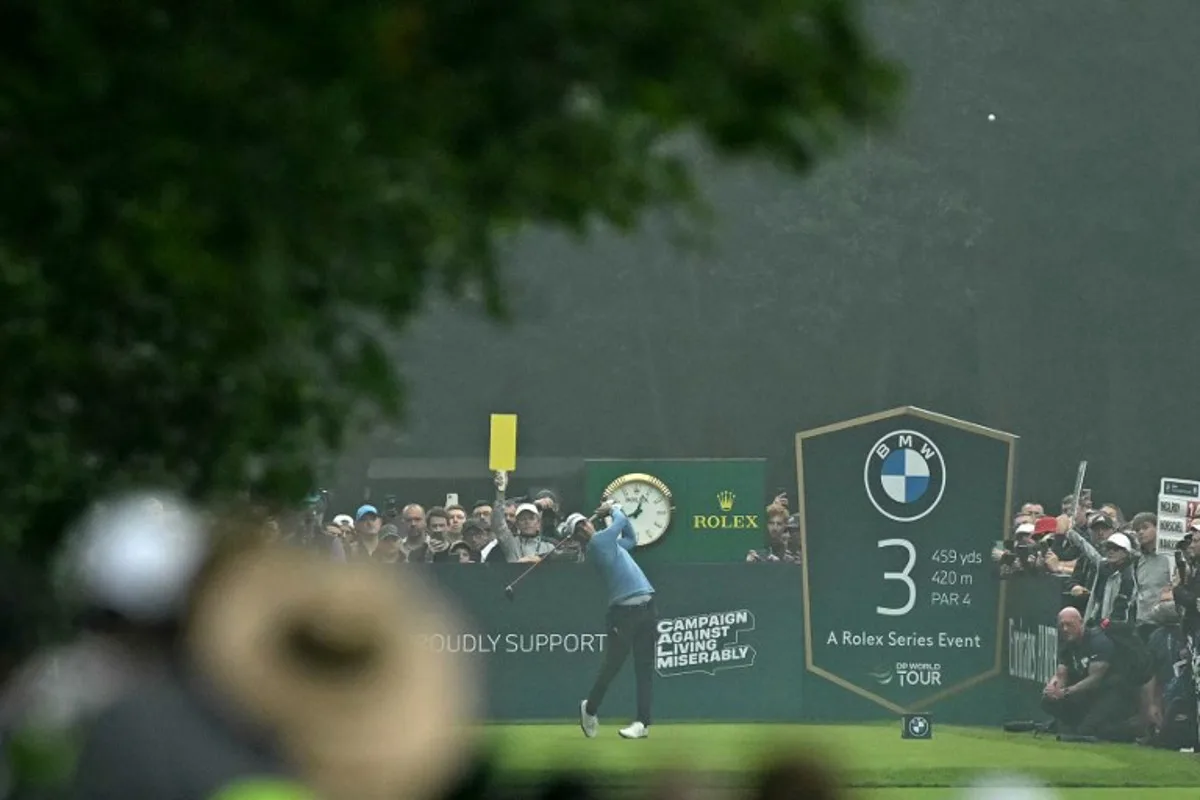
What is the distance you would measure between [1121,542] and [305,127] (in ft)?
51.8

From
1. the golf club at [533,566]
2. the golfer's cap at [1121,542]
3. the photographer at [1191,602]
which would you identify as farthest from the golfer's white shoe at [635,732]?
the photographer at [1191,602]

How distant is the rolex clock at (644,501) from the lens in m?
22.0

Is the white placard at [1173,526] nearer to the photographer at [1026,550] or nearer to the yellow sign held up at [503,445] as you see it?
the photographer at [1026,550]

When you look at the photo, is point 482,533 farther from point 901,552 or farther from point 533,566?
point 901,552

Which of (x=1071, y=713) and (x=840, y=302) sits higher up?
(x=840, y=302)

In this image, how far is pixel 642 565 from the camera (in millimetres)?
21578

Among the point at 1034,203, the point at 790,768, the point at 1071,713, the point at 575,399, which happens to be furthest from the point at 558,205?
the point at 1034,203

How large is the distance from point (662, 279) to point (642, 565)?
20.0 feet

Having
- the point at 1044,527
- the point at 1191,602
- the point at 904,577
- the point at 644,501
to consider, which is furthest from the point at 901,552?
the point at 1191,602

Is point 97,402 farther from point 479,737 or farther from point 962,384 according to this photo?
point 962,384

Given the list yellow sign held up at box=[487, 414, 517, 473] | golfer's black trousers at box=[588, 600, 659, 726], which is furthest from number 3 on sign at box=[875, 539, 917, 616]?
yellow sign held up at box=[487, 414, 517, 473]

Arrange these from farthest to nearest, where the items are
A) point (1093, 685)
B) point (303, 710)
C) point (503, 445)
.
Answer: point (503, 445)
point (1093, 685)
point (303, 710)

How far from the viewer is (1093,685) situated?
19.9 metres

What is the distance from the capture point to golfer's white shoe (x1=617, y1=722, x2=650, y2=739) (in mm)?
20188
